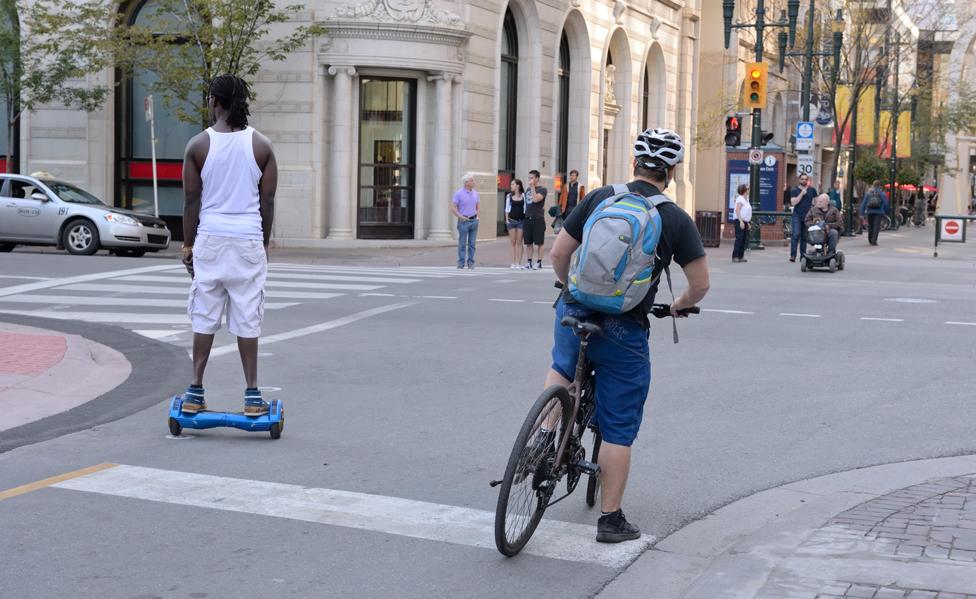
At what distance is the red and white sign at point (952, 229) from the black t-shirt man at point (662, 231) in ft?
93.3

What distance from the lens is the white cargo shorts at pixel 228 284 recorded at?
23.8ft

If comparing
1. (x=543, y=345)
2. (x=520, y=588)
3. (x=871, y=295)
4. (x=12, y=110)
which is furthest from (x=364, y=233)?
(x=520, y=588)

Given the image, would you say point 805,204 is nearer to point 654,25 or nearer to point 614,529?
point 654,25

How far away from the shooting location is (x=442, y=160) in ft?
102

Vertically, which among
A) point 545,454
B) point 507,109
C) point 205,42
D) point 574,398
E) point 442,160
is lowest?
point 545,454

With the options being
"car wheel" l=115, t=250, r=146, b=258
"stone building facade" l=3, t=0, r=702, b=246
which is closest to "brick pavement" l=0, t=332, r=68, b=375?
"car wheel" l=115, t=250, r=146, b=258

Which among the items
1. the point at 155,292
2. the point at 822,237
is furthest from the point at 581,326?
the point at 822,237

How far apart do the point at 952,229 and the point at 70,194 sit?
2133 centimetres

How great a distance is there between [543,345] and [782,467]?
509 cm

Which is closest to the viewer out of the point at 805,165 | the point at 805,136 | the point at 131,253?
the point at 131,253

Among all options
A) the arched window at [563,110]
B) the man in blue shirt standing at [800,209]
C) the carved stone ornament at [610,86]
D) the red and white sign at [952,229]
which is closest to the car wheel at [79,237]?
the man in blue shirt standing at [800,209]

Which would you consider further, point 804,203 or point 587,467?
point 804,203

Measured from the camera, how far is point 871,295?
1809 centimetres

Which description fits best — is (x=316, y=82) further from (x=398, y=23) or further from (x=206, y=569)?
(x=206, y=569)
